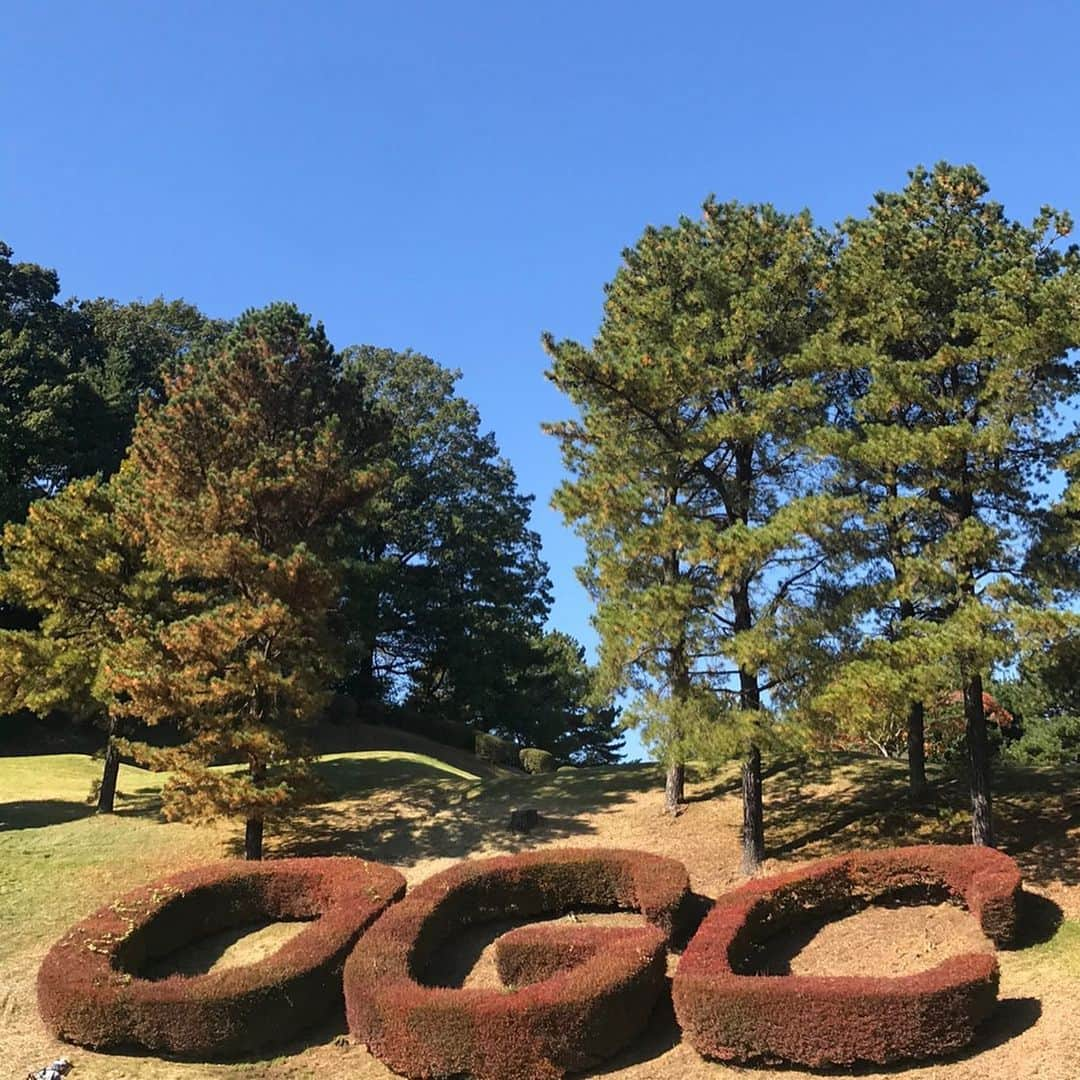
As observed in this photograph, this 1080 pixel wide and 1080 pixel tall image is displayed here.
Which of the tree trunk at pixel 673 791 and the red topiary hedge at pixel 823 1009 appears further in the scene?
the tree trunk at pixel 673 791

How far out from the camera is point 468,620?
40250 mm

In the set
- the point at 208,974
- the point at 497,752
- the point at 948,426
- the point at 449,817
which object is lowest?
the point at 208,974

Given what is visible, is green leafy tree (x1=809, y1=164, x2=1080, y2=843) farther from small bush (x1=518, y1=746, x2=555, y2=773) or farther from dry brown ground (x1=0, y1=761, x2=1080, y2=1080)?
small bush (x1=518, y1=746, x2=555, y2=773)

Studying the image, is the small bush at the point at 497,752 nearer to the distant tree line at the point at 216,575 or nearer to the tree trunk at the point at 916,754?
the distant tree line at the point at 216,575

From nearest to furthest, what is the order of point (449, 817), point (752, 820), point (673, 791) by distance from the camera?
point (752, 820)
point (673, 791)
point (449, 817)

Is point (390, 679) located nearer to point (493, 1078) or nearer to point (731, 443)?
point (731, 443)

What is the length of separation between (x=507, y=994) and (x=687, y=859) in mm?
7665

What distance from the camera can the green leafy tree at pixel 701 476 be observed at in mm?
16203

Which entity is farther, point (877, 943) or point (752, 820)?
point (752, 820)

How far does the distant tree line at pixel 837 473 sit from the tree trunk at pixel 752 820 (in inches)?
2.0

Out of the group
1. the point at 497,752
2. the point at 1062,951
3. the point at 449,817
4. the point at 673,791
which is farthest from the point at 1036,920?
the point at 497,752

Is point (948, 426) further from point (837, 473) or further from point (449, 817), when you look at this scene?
point (449, 817)

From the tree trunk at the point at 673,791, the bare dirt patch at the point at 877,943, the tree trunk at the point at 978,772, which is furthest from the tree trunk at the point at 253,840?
the tree trunk at the point at 978,772

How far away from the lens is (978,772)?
1578 cm
